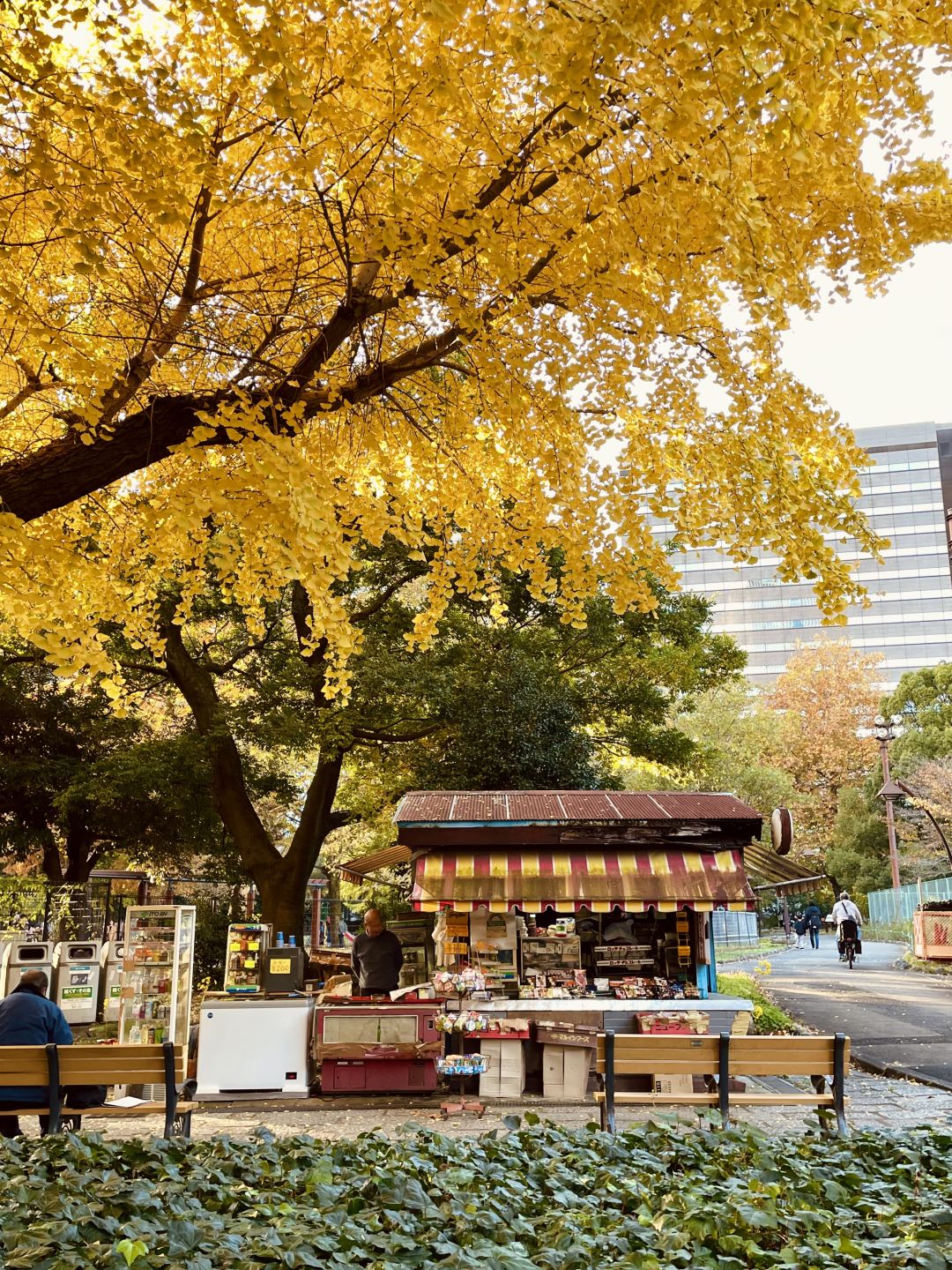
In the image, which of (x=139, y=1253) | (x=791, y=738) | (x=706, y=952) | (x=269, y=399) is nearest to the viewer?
(x=139, y=1253)

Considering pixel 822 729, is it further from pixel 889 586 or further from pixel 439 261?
pixel 889 586

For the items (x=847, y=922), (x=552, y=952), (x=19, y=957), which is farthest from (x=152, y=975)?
(x=847, y=922)

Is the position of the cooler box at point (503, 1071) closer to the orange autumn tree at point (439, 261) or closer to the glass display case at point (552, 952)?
the glass display case at point (552, 952)

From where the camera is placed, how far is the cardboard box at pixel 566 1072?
9.95m

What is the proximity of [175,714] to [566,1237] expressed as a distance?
941 inches

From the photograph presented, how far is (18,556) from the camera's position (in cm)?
559

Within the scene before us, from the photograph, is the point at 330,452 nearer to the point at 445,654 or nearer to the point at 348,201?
the point at 348,201

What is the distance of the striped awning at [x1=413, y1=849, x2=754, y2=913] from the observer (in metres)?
10.6

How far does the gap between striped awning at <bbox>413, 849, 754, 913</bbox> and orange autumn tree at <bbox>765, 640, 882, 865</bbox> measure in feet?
130

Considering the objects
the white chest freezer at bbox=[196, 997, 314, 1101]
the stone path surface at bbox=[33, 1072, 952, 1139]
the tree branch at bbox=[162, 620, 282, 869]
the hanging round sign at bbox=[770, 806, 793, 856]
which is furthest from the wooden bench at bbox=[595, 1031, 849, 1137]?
the tree branch at bbox=[162, 620, 282, 869]

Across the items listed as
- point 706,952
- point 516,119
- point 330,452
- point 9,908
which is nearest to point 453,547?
point 330,452

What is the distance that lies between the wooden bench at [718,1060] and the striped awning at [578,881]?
3174 millimetres

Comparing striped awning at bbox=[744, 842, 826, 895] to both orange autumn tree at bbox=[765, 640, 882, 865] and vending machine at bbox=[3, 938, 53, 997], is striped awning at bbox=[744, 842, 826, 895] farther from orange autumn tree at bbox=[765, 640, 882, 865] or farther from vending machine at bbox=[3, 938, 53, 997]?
orange autumn tree at bbox=[765, 640, 882, 865]

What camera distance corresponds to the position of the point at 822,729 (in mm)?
56875
